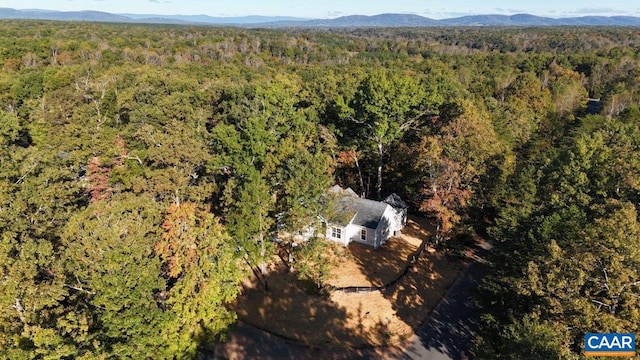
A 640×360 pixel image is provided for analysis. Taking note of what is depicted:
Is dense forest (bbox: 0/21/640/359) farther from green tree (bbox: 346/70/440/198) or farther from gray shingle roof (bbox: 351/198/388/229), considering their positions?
gray shingle roof (bbox: 351/198/388/229)

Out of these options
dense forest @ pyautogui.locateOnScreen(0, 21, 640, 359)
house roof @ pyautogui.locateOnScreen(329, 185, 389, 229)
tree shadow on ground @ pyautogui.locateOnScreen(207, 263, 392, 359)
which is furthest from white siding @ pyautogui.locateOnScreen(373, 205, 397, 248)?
tree shadow on ground @ pyautogui.locateOnScreen(207, 263, 392, 359)

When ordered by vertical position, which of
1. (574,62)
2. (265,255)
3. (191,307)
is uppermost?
(574,62)

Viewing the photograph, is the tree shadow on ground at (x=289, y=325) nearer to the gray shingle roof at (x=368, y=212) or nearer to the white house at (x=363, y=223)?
the white house at (x=363, y=223)

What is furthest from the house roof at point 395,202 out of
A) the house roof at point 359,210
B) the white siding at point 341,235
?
the white siding at point 341,235

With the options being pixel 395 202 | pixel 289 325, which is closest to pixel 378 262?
pixel 395 202

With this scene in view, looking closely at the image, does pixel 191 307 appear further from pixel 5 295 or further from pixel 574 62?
pixel 574 62

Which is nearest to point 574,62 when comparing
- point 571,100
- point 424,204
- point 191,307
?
point 571,100
